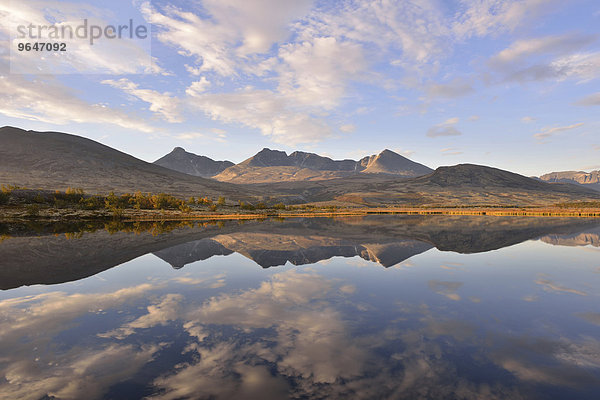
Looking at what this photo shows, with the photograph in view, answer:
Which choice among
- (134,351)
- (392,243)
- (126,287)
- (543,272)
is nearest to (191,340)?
(134,351)

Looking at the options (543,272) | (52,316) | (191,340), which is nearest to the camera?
(191,340)

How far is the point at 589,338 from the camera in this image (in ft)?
36.2

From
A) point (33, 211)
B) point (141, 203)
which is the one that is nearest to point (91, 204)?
point (141, 203)

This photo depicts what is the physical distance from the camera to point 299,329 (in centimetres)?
1167

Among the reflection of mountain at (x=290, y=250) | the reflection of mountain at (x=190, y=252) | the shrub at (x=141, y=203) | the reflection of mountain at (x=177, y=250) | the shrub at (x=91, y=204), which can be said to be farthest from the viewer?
the shrub at (x=141, y=203)

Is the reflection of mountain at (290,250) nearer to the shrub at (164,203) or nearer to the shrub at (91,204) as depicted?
the shrub at (91,204)

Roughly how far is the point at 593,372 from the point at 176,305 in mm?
15511

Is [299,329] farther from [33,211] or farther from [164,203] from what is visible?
[164,203]

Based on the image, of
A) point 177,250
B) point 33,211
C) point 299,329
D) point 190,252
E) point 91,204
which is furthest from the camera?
point 91,204

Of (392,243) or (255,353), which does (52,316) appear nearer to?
(255,353)

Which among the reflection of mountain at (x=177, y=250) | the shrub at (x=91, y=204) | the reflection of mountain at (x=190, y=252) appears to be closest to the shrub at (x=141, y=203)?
the shrub at (x=91, y=204)

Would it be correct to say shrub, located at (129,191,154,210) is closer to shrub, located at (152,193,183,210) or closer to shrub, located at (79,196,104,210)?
shrub, located at (152,193,183,210)

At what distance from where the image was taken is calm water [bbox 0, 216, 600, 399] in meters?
8.03

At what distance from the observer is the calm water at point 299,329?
803 cm
